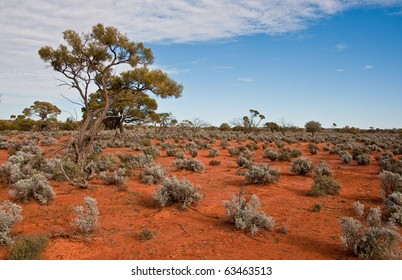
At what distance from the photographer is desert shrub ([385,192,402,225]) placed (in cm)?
797

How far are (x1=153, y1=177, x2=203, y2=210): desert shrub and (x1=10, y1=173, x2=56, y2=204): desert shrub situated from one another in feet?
11.2

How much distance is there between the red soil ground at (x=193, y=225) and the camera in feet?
21.1

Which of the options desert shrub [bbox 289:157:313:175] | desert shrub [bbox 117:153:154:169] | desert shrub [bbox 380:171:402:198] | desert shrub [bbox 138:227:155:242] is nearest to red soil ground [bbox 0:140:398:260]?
desert shrub [bbox 138:227:155:242]

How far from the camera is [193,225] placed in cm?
806

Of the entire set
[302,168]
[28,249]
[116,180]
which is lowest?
[28,249]

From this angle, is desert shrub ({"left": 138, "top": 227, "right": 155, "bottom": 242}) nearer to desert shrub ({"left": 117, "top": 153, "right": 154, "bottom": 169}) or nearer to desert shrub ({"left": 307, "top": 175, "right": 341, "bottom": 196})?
desert shrub ({"left": 307, "top": 175, "right": 341, "bottom": 196})

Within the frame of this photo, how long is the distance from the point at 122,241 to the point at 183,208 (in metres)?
2.65

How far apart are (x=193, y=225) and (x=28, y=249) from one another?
385 cm

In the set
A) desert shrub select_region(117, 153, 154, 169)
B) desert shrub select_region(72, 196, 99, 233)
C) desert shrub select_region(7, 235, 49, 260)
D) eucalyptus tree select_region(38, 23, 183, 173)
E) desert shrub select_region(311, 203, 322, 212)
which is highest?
eucalyptus tree select_region(38, 23, 183, 173)

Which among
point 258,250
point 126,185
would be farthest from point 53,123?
point 258,250

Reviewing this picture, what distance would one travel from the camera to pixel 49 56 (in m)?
15.1

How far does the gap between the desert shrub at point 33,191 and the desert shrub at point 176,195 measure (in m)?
3.40

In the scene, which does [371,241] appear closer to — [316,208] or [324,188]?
[316,208]

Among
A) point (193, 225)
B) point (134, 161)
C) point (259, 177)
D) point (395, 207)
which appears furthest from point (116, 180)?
point (395, 207)
